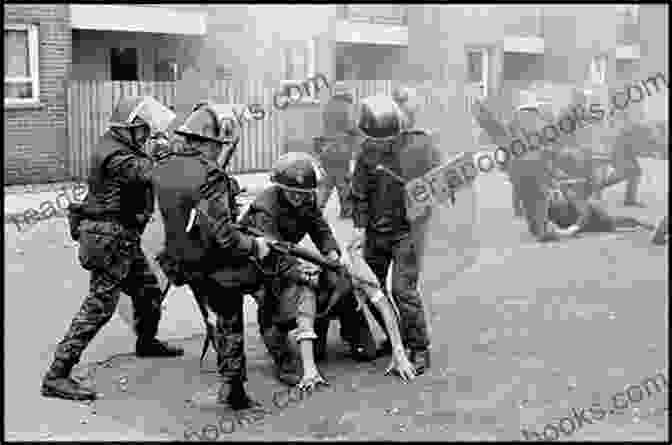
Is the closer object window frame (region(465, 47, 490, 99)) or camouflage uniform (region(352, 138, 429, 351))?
camouflage uniform (region(352, 138, 429, 351))

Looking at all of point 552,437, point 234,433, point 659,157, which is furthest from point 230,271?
point 659,157

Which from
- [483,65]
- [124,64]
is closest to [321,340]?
[124,64]

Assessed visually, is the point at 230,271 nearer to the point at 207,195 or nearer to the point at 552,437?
the point at 207,195

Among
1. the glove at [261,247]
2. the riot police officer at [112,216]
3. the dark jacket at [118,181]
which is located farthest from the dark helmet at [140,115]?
the glove at [261,247]

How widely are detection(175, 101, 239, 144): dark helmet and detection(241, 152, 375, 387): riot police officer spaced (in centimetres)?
50

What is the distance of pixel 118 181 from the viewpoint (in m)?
5.46

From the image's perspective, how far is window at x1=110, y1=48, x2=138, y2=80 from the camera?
60.1 feet

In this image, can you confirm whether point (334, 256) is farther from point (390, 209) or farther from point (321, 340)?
point (321, 340)

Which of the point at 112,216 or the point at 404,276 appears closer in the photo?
the point at 112,216

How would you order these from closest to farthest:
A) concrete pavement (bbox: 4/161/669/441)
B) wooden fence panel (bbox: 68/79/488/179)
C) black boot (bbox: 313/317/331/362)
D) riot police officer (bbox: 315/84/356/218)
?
concrete pavement (bbox: 4/161/669/441) < black boot (bbox: 313/317/331/362) < riot police officer (bbox: 315/84/356/218) < wooden fence panel (bbox: 68/79/488/179)

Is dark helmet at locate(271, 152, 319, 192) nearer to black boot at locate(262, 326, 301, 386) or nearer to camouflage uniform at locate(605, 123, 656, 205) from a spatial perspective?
black boot at locate(262, 326, 301, 386)

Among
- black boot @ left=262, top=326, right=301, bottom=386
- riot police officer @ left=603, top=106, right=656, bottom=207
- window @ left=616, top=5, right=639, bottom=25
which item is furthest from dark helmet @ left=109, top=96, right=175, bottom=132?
window @ left=616, top=5, right=639, bottom=25

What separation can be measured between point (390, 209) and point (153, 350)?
5.75 feet

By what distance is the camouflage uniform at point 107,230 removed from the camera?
5.37 metres
